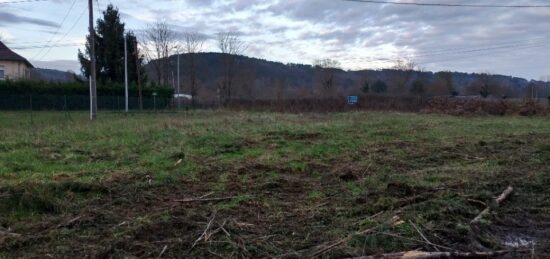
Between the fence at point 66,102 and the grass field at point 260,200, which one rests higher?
the fence at point 66,102

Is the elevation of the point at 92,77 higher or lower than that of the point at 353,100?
higher

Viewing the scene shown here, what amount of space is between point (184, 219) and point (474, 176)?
218 inches

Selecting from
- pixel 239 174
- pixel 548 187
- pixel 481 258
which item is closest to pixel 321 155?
pixel 239 174

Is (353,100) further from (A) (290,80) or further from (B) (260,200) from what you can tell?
(B) (260,200)

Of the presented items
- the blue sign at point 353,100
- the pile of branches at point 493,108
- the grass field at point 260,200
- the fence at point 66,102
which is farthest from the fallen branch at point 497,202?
the blue sign at point 353,100

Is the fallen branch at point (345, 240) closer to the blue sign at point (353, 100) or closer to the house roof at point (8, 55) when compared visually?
the blue sign at point (353, 100)

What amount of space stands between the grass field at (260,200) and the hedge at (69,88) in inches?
1338

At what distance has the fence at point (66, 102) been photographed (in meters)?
36.8

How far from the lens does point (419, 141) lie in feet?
49.8

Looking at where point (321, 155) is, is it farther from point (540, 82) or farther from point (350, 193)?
point (540, 82)

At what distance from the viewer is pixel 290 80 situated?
88875 millimetres

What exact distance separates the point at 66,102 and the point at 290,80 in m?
53.0

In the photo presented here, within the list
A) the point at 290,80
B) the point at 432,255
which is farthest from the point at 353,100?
the point at 432,255

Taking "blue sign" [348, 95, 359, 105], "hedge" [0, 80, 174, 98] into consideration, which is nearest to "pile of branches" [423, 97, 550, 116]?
"blue sign" [348, 95, 359, 105]
